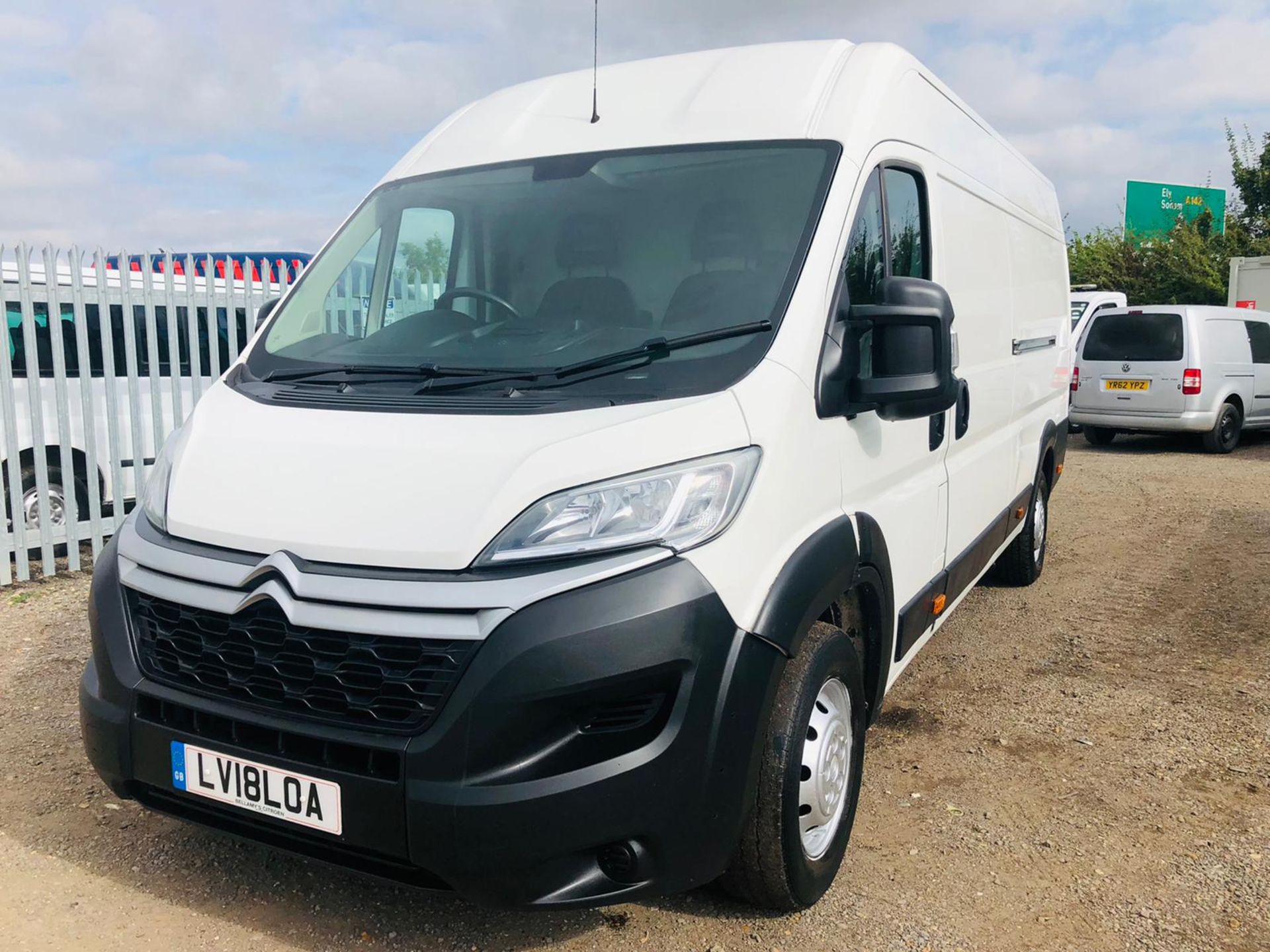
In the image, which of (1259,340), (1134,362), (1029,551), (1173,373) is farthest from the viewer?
(1259,340)

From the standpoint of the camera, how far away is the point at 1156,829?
3.34m

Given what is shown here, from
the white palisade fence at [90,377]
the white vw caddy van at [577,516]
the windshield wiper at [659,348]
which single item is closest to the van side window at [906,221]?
the white vw caddy van at [577,516]

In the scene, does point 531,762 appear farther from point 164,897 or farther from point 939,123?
point 939,123

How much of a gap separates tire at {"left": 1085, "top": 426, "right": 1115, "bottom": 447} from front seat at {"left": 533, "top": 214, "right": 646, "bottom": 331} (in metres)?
12.4

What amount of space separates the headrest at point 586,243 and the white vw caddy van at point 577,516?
1 centimetres

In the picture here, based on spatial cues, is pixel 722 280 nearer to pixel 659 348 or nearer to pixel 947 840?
pixel 659 348

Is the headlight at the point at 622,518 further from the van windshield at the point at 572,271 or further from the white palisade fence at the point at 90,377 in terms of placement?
the white palisade fence at the point at 90,377

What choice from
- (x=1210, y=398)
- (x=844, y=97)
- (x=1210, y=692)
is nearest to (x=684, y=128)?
(x=844, y=97)

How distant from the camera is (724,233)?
2.99m

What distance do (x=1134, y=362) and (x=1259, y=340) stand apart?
217 centimetres

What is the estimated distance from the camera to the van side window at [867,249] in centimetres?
298

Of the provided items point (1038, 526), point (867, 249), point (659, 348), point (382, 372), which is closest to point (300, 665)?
point (382, 372)

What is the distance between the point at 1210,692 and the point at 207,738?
162 inches

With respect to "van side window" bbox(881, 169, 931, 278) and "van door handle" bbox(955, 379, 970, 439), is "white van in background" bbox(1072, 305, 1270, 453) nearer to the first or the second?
"van door handle" bbox(955, 379, 970, 439)
